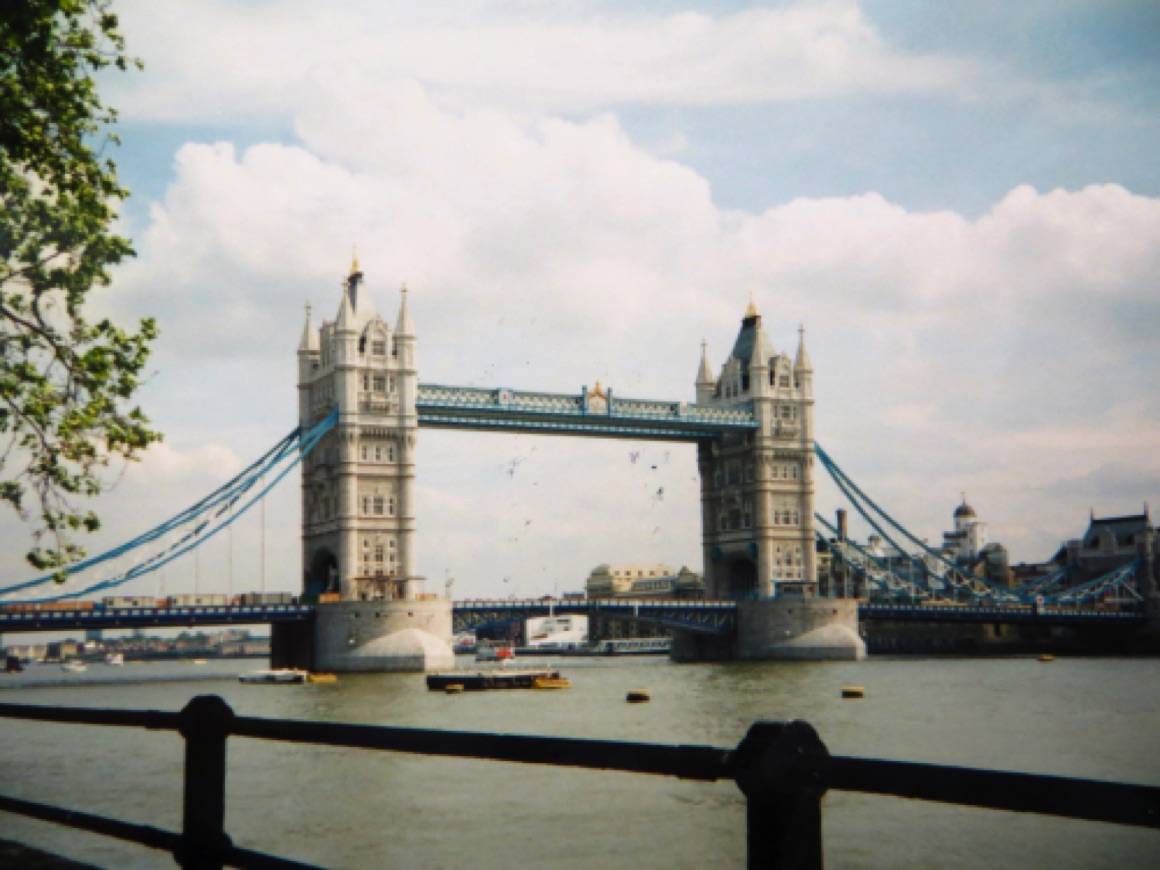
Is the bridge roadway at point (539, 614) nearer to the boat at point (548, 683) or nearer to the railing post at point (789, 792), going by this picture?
the boat at point (548, 683)

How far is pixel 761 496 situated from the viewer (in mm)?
95188

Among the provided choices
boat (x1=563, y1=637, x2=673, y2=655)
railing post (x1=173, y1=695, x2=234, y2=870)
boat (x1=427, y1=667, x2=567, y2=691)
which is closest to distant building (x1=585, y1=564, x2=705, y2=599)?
boat (x1=563, y1=637, x2=673, y2=655)

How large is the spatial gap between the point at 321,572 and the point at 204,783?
3133 inches

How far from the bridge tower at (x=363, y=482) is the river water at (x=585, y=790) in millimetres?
25951

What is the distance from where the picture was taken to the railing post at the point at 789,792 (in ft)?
10.4

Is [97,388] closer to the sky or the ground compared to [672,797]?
closer to the sky

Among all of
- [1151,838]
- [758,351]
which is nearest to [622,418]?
[758,351]

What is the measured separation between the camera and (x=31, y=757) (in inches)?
1068

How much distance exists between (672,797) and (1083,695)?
32.4 metres

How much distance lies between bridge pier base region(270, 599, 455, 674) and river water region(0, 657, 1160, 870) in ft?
78.6

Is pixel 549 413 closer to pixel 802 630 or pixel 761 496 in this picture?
pixel 761 496

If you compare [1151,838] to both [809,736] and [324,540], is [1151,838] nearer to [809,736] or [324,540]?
[809,736]

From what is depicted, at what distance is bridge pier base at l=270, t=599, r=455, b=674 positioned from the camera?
71875 millimetres

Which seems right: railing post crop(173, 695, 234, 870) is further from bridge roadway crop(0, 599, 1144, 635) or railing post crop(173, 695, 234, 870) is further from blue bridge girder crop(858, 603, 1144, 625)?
blue bridge girder crop(858, 603, 1144, 625)
